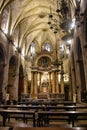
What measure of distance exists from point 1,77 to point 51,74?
12.3 meters

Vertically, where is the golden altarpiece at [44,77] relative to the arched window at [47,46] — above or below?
below

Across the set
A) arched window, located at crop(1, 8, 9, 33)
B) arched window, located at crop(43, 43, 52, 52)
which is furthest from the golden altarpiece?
arched window, located at crop(1, 8, 9, 33)

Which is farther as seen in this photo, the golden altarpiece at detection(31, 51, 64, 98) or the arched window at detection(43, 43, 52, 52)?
the arched window at detection(43, 43, 52, 52)

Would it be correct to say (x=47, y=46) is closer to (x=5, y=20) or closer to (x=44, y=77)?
(x=44, y=77)

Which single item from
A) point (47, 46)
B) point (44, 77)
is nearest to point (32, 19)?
point (47, 46)

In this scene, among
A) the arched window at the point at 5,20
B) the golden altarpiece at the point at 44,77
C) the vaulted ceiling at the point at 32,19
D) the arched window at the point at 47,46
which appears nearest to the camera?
the arched window at the point at 5,20

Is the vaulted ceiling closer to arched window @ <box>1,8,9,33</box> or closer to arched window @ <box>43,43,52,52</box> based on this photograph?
arched window @ <box>1,8,9,33</box>

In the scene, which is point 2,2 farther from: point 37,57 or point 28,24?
point 37,57

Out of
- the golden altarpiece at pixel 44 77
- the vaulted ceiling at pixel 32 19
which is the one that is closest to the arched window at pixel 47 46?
the vaulted ceiling at pixel 32 19

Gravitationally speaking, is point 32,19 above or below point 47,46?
above

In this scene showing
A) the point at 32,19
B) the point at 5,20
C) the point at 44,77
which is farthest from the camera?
the point at 44,77

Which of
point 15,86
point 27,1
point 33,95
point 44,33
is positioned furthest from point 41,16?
point 33,95

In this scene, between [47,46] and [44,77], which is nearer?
[44,77]

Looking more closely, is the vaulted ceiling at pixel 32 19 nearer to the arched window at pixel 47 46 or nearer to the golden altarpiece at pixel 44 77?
the arched window at pixel 47 46
